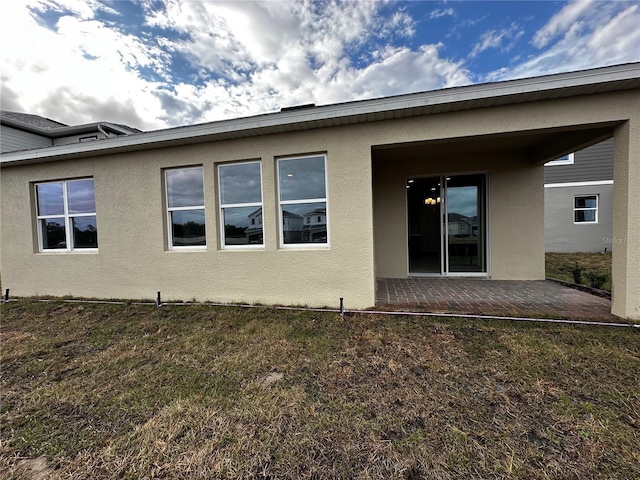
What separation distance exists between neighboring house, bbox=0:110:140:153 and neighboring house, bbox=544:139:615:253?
18049 millimetres

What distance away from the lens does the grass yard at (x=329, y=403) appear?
1.60 meters

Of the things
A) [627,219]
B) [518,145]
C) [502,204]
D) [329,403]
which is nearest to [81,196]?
[329,403]

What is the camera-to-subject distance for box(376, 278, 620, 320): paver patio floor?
400 cm

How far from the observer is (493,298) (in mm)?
4648

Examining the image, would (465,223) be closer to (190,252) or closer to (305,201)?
(305,201)

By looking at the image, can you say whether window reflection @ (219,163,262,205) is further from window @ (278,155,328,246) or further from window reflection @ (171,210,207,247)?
window reflection @ (171,210,207,247)

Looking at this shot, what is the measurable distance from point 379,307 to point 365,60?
9386 mm

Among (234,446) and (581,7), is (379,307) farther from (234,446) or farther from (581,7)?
(581,7)

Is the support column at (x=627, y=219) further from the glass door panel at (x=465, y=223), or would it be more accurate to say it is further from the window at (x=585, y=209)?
the window at (x=585, y=209)

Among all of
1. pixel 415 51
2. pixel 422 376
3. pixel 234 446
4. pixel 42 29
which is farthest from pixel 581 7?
pixel 42 29

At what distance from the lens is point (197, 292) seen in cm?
523

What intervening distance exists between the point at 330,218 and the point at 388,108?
1.90 m

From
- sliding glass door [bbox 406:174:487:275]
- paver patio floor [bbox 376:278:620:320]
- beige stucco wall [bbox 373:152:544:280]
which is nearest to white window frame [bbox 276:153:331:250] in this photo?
paver patio floor [bbox 376:278:620:320]

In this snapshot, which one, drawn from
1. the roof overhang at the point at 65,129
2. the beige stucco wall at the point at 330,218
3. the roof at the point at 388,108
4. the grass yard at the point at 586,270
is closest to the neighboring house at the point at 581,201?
the grass yard at the point at 586,270
